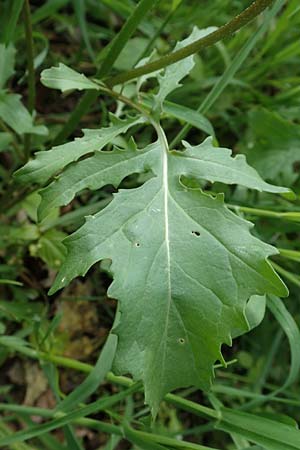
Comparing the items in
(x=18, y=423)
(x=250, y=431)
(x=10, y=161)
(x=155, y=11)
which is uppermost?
(x=155, y=11)

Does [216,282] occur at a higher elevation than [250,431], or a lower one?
higher

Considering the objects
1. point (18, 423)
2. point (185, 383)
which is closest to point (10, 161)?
point (18, 423)

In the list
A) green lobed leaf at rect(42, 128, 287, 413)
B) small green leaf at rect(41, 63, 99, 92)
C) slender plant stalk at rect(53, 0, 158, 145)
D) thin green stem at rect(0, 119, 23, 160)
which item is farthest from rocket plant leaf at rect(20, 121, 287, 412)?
thin green stem at rect(0, 119, 23, 160)

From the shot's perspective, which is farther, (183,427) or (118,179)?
(183,427)

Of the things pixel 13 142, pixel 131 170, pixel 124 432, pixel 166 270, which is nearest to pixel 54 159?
pixel 131 170

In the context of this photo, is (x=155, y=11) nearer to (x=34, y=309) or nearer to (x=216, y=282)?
(x=34, y=309)

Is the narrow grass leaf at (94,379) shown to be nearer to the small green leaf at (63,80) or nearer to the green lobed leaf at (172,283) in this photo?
the green lobed leaf at (172,283)

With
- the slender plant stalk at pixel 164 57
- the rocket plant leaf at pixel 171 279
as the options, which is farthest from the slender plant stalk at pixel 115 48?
the rocket plant leaf at pixel 171 279
